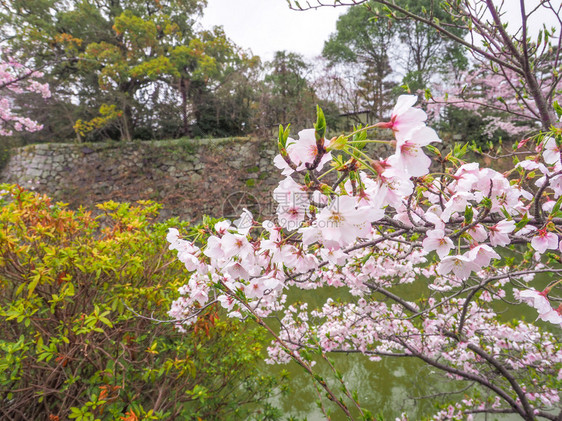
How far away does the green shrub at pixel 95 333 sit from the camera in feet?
4.33

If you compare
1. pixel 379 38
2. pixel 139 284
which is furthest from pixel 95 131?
pixel 379 38

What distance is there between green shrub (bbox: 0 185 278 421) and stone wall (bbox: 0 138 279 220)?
5.58 m

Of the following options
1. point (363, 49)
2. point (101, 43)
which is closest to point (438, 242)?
point (101, 43)

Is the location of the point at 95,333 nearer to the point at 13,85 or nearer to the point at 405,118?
the point at 405,118

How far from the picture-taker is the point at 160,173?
306 inches

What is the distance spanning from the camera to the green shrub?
1.32 metres

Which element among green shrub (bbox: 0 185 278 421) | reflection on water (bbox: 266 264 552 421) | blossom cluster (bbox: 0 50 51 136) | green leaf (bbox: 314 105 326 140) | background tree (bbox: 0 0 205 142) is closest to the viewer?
green leaf (bbox: 314 105 326 140)

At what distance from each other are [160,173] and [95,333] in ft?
22.9

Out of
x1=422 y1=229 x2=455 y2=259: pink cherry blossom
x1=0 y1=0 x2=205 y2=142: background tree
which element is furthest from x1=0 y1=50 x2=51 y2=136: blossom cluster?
x1=422 y1=229 x2=455 y2=259: pink cherry blossom

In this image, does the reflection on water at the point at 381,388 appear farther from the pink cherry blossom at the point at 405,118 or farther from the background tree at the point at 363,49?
→ the background tree at the point at 363,49

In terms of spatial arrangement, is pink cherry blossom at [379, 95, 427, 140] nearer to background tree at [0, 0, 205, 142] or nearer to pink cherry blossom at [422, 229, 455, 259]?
pink cherry blossom at [422, 229, 455, 259]

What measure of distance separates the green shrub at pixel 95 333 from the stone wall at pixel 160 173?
5.58 metres

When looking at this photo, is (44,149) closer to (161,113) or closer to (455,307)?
(161,113)

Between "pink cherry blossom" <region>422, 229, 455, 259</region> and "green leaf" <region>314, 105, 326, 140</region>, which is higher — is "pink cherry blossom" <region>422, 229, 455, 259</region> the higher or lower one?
the lower one
